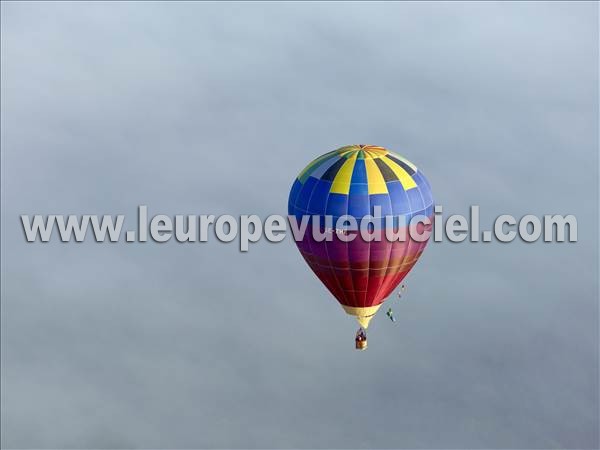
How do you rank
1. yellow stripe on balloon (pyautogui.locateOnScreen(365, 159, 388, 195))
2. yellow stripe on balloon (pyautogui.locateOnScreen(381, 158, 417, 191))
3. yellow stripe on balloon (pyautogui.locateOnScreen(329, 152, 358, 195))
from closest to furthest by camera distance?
yellow stripe on balloon (pyautogui.locateOnScreen(365, 159, 388, 195)) → yellow stripe on balloon (pyautogui.locateOnScreen(329, 152, 358, 195)) → yellow stripe on balloon (pyautogui.locateOnScreen(381, 158, 417, 191))

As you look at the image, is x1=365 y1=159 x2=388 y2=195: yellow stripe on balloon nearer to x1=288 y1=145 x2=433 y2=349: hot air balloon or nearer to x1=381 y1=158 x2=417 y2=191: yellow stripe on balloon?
x1=288 y1=145 x2=433 y2=349: hot air balloon

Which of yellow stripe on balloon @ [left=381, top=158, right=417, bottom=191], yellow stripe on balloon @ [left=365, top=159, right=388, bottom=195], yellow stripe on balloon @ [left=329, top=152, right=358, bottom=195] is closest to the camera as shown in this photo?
yellow stripe on balloon @ [left=365, top=159, right=388, bottom=195]

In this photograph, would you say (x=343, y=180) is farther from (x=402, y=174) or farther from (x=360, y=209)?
(x=402, y=174)

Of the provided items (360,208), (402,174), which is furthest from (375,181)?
(402,174)

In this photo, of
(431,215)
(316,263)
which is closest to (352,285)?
(316,263)

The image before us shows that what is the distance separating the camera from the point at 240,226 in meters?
68.9

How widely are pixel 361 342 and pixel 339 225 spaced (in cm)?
953

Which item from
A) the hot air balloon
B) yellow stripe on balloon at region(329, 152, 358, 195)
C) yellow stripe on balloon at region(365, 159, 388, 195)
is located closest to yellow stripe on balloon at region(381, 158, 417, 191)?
the hot air balloon

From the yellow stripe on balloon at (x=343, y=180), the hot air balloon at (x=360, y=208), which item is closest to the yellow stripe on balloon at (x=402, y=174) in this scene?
the hot air balloon at (x=360, y=208)

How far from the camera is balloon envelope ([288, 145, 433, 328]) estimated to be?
59.8 m

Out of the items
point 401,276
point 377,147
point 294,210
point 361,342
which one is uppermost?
point 377,147

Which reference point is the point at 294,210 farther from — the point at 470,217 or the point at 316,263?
the point at 470,217

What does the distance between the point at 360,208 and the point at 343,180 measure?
1927mm

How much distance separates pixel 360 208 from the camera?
59.6m
